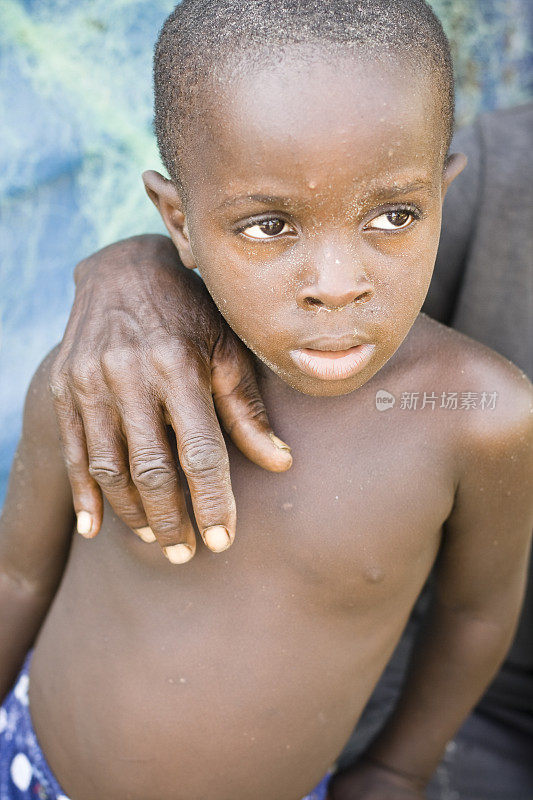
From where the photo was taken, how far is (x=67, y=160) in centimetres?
194

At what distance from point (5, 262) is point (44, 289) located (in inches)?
4.3

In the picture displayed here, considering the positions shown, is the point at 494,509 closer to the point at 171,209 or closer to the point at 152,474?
the point at 152,474

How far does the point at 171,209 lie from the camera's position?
1.16 m

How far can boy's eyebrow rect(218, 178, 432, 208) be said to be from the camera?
938 mm

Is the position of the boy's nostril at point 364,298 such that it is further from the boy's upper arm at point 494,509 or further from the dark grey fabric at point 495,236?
the dark grey fabric at point 495,236

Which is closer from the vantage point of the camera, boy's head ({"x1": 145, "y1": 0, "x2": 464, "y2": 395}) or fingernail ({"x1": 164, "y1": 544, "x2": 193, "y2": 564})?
boy's head ({"x1": 145, "y1": 0, "x2": 464, "y2": 395})

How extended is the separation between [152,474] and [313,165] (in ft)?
1.41

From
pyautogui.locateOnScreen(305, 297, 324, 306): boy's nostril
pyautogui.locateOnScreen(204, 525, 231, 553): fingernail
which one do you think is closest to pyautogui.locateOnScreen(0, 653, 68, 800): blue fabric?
pyautogui.locateOnScreen(204, 525, 231, 553): fingernail

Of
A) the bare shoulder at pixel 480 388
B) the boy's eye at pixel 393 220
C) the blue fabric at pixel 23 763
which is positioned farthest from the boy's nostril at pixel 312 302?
the blue fabric at pixel 23 763

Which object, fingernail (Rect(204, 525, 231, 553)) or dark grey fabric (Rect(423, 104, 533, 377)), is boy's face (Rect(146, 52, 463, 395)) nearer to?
fingernail (Rect(204, 525, 231, 553))

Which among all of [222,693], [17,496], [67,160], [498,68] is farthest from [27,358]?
[498,68]

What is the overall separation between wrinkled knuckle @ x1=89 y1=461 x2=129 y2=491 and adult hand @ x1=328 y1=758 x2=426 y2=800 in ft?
2.72

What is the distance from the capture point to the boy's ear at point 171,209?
1143 millimetres

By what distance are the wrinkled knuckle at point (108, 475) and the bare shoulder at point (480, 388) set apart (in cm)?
47
